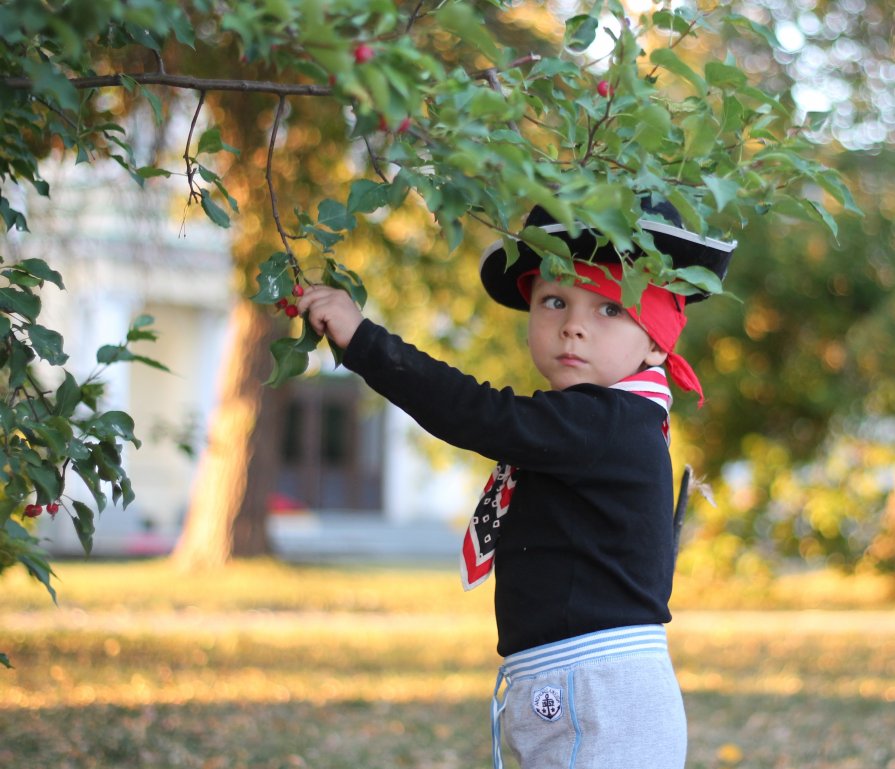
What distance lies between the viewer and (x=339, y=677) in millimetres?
6617

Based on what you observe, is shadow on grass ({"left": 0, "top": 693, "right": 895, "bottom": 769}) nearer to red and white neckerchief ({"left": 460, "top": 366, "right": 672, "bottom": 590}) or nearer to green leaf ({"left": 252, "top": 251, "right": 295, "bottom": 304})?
red and white neckerchief ({"left": 460, "top": 366, "right": 672, "bottom": 590})

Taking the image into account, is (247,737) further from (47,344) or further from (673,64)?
(673,64)

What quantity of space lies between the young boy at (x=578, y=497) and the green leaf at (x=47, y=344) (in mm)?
502

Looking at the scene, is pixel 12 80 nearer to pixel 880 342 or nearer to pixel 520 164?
pixel 520 164

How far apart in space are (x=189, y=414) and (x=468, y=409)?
3.78 metres

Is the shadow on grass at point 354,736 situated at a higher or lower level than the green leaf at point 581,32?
lower

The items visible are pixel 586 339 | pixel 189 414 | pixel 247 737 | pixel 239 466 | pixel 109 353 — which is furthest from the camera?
pixel 239 466

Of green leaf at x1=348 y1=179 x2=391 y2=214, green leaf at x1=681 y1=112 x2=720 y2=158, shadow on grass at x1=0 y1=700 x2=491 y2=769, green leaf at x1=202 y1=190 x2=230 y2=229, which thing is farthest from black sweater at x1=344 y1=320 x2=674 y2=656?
shadow on grass at x1=0 y1=700 x2=491 y2=769

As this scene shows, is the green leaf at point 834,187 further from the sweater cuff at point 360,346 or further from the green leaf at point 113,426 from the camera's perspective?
the green leaf at point 113,426

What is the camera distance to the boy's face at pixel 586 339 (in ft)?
8.13

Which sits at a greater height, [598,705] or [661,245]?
[661,245]

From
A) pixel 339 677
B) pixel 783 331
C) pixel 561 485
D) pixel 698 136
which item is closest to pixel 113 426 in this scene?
pixel 561 485

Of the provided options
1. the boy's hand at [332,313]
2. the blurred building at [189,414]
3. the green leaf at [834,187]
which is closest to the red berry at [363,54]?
the boy's hand at [332,313]

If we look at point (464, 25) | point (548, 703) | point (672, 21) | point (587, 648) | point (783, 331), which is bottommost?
point (548, 703)
